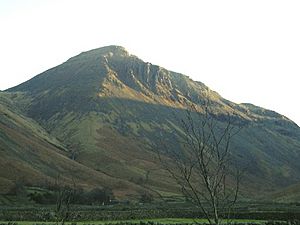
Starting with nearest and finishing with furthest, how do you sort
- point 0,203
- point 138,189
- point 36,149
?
point 0,203
point 138,189
point 36,149

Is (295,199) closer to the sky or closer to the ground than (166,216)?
closer to the sky

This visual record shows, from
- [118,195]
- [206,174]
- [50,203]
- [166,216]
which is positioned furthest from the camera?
[118,195]

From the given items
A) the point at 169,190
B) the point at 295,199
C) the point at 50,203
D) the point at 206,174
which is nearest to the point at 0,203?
the point at 50,203

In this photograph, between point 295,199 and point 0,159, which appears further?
point 0,159

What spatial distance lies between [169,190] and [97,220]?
12655cm

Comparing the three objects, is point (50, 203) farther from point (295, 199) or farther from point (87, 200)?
point (295, 199)

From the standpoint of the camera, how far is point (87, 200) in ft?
413

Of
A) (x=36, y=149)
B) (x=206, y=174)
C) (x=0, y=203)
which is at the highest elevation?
(x=36, y=149)

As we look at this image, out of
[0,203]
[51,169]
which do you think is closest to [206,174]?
[0,203]

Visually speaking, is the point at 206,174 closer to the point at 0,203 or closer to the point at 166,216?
the point at 166,216

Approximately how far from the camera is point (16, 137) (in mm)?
191750

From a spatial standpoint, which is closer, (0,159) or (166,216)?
(166,216)

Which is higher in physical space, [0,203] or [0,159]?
[0,159]

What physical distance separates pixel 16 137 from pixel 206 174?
626ft
